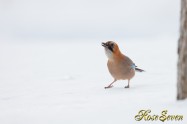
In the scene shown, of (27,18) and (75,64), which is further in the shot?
(27,18)

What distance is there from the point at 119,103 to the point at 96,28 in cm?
1029

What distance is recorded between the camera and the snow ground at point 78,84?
471 cm

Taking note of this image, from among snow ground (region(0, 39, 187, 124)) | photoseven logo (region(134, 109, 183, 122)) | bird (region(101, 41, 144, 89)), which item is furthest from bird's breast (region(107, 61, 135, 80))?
photoseven logo (region(134, 109, 183, 122))

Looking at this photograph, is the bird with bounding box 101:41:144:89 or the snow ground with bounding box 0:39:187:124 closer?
the snow ground with bounding box 0:39:187:124

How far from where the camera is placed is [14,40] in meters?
14.2

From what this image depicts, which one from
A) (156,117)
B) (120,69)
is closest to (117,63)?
(120,69)

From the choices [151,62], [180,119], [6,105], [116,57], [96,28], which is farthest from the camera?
[96,28]

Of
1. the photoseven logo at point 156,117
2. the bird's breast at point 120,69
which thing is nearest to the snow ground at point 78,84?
the photoseven logo at point 156,117

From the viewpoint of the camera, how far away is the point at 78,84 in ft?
24.4

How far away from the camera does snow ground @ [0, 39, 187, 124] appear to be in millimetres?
4711

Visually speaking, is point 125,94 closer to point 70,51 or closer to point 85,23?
point 70,51

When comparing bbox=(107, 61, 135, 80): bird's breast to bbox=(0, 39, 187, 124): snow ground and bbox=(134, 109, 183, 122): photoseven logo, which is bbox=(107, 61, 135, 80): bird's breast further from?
bbox=(134, 109, 183, 122): photoseven logo

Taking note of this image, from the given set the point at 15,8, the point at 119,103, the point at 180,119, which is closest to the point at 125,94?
the point at 119,103

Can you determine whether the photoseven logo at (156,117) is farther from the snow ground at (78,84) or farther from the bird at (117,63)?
the bird at (117,63)
